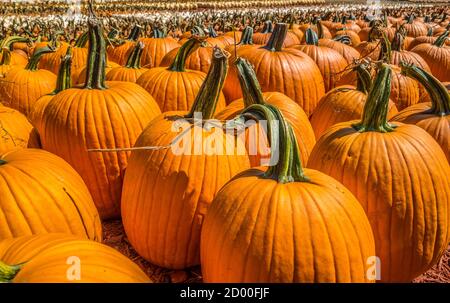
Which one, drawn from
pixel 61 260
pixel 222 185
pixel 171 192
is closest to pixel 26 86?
pixel 171 192

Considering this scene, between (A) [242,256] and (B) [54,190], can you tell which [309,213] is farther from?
(B) [54,190]

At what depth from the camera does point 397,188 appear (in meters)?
2.38

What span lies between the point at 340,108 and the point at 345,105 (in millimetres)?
47

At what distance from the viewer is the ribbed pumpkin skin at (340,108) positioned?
3629 mm

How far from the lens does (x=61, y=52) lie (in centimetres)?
607

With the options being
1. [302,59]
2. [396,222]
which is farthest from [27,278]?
[302,59]

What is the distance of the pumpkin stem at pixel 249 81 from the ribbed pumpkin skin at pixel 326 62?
9.64 ft

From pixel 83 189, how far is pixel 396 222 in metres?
1.74

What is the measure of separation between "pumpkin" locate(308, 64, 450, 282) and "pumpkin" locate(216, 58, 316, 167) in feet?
1.64

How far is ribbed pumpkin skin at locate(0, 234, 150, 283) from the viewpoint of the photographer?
1465mm

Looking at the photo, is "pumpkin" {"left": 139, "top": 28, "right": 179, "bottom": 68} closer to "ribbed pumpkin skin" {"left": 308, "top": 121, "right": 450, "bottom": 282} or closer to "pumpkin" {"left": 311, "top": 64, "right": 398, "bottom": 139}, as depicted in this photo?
"pumpkin" {"left": 311, "top": 64, "right": 398, "bottom": 139}

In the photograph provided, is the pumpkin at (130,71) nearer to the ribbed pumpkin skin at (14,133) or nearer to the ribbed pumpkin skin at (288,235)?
the ribbed pumpkin skin at (14,133)

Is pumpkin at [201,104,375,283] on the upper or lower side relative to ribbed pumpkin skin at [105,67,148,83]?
lower

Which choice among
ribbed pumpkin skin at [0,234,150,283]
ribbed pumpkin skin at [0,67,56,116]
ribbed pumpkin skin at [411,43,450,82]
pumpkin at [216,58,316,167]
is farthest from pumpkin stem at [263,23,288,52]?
ribbed pumpkin skin at [0,234,150,283]
